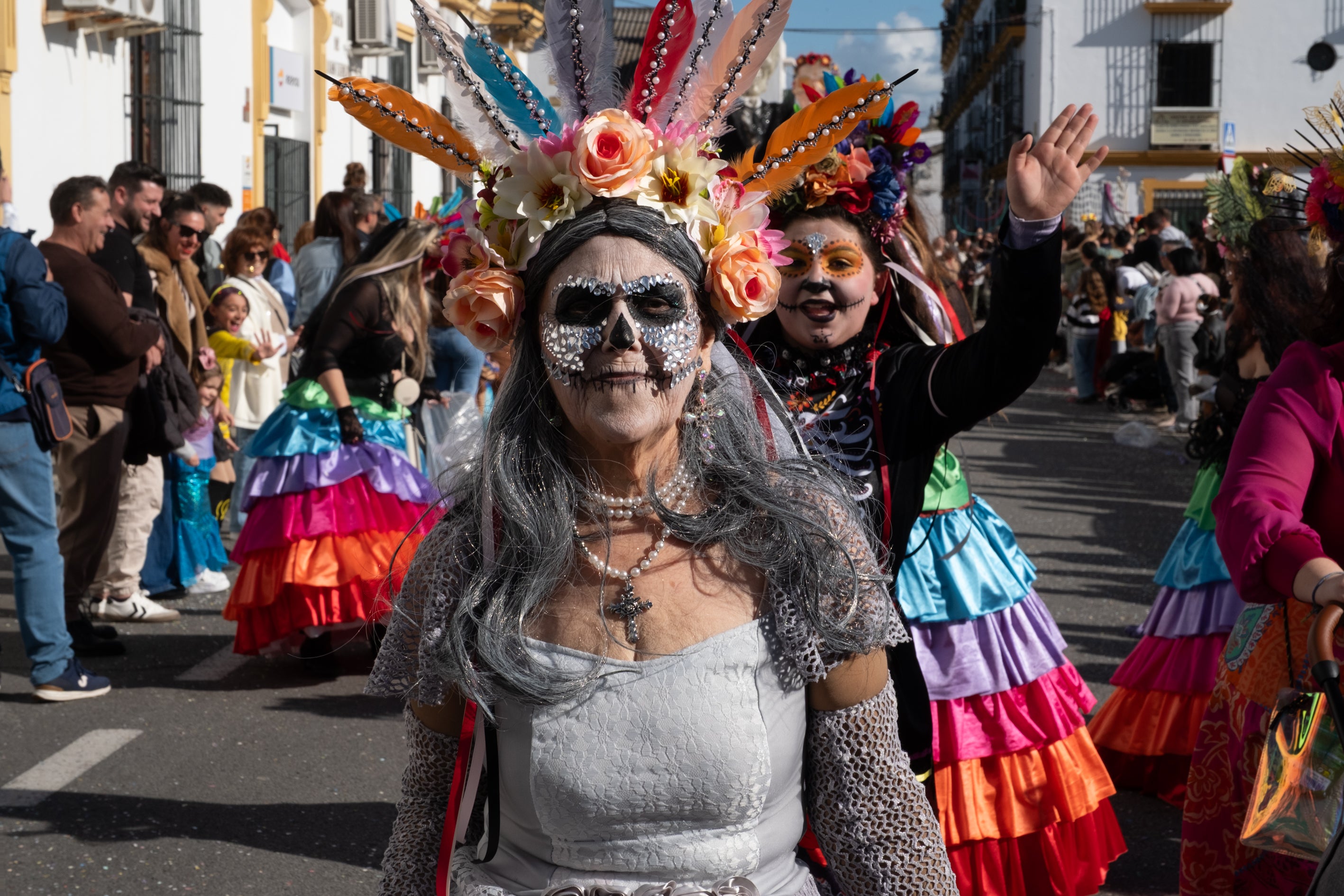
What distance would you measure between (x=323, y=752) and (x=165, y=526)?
2706mm

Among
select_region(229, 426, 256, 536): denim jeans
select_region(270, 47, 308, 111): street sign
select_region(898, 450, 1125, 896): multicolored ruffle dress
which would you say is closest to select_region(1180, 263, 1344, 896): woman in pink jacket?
select_region(898, 450, 1125, 896): multicolored ruffle dress

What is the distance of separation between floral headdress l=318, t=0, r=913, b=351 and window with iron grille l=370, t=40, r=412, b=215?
17993 millimetres

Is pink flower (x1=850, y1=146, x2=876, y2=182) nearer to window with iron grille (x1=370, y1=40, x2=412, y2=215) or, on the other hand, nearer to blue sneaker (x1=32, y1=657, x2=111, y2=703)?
blue sneaker (x1=32, y1=657, x2=111, y2=703)

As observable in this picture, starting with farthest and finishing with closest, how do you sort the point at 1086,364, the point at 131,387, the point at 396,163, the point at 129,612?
the point at 396,163
the point at 1086,364
the point at 129,612
the point at 131,387

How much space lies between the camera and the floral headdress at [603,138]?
1.98 metres

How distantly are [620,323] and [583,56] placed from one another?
0.45 meters

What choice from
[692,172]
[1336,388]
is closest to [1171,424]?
[1336,388]

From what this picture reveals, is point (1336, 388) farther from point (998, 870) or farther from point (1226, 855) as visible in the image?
point (998, 870)

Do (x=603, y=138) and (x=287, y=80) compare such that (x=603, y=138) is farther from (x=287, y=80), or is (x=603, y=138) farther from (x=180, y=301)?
(x=287, y=80)

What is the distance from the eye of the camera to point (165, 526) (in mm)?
7188

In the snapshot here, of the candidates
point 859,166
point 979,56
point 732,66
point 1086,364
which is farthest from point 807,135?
point 979,56

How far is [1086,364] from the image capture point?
1680cm

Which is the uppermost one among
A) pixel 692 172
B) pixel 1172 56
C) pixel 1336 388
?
pixel 1172 56

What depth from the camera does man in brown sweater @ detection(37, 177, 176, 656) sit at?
572 cm
